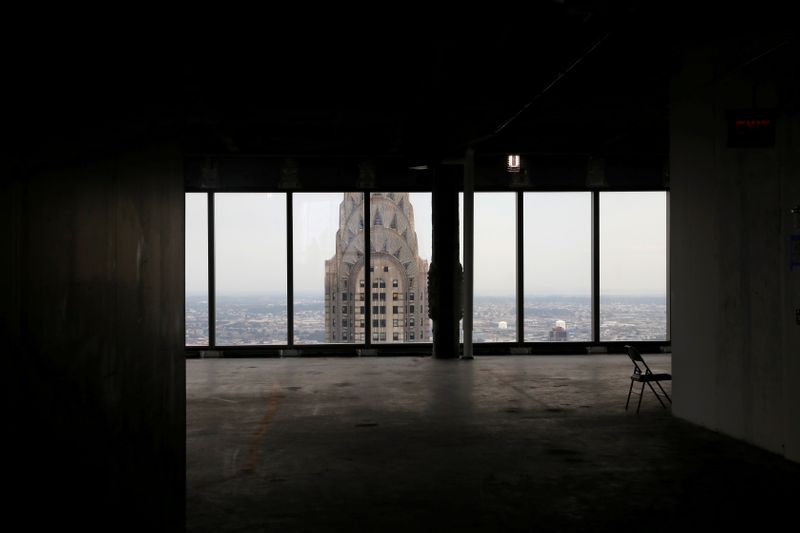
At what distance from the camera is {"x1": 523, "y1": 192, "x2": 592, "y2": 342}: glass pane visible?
535 inches

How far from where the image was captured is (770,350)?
5922mm

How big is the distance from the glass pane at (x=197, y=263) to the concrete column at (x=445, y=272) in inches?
176

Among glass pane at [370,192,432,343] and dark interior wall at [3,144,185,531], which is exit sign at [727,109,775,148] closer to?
dark interior wall at [3,144,185,531]

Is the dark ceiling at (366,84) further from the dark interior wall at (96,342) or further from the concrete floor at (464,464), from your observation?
the concrete floor at (464,464)

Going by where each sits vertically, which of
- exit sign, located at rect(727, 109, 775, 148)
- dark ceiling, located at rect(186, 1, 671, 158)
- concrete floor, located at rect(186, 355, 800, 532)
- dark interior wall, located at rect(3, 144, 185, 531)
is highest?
dark ceiling, located at rect(186, 1, 671, 158)

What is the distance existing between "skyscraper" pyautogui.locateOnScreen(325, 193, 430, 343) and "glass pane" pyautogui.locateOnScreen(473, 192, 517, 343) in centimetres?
114

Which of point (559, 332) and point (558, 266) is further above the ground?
point (558, 266)

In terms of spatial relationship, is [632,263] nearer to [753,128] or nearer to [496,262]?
[496,262]

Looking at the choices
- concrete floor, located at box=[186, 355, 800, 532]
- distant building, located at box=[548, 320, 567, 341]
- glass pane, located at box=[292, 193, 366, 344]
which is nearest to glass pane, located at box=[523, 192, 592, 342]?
distant building, located at box=[548, 320, 567, 341]

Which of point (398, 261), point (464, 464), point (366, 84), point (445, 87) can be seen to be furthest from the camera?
point (398, 261)

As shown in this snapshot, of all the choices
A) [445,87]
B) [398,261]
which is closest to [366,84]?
[445,87]

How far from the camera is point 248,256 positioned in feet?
44.0

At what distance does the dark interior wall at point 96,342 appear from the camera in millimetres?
1604

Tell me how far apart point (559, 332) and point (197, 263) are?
289 inches
